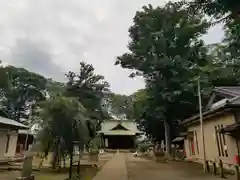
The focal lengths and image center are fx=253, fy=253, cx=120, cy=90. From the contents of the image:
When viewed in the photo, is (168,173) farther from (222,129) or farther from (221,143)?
(221,143)

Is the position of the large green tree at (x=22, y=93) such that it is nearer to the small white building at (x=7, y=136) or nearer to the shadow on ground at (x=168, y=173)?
the small white building at (x=7, y=136)

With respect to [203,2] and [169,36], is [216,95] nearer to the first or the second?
[169,36]

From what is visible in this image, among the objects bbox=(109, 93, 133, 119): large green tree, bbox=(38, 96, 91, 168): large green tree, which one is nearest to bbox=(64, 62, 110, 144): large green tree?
bbox=(38, 96, 91, 168): large green tree

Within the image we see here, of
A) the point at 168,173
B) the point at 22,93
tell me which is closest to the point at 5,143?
the point at 168,173

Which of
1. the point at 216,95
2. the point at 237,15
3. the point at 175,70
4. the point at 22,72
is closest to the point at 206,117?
the point at 216,95

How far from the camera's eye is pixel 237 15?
5.64 metres

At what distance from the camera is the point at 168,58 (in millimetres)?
28344

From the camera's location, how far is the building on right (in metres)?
14.8

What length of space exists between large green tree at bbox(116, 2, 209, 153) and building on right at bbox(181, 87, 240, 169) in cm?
474

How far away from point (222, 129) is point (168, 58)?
14923 millimetres

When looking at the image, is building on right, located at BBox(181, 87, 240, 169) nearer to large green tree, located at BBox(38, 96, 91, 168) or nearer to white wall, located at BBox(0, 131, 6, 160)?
large green tree, located at BBox(38, 96, 91, 168)

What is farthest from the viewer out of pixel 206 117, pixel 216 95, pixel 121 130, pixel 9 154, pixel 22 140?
pixel 121 130

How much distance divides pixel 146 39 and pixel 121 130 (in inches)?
1007

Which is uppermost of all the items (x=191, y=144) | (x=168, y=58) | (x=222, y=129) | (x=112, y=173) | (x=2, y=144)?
(x=168, y=58)
